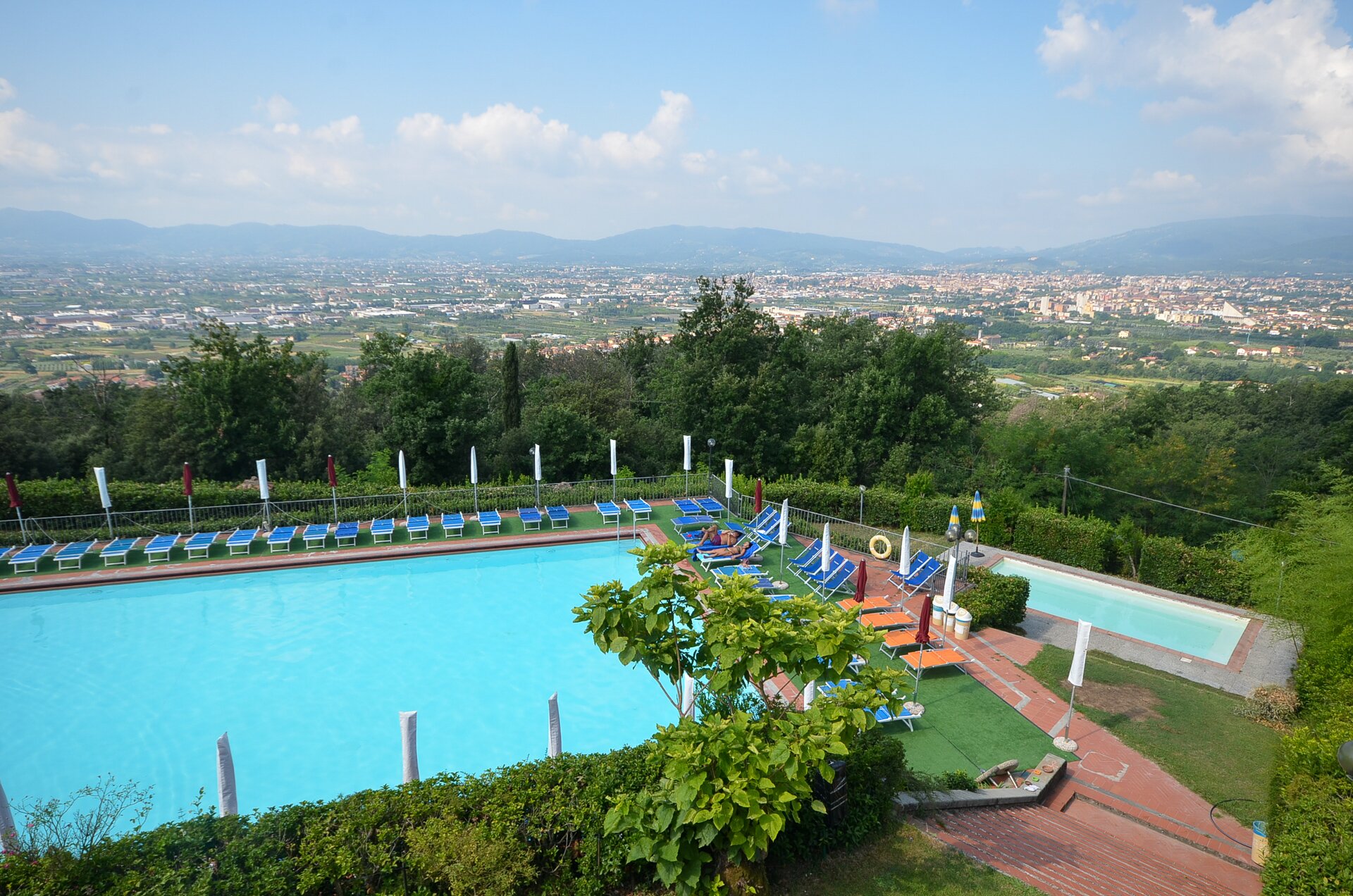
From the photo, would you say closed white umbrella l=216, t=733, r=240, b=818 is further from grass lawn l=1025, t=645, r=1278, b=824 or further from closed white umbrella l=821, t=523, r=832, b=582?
grass lawn l=1025, t=645, r=1278, b=824

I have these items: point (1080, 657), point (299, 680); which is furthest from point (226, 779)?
point (1080, 657)

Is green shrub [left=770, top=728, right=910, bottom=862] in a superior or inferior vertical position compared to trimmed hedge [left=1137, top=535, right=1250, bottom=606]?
superior

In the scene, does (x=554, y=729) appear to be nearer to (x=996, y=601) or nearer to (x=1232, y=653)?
(x=996, y=601)

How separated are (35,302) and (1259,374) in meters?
111

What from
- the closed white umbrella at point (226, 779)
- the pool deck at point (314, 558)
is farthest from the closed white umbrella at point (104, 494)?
the closed white umbrella at point (226, 779)

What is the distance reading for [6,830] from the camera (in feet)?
17.5

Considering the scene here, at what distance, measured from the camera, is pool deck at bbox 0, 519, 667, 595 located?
12.9 meters

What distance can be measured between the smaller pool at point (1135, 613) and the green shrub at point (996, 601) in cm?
71

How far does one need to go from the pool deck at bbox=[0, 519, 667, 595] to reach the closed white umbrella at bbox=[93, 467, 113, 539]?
4.62 ft

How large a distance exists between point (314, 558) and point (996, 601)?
42.7ft

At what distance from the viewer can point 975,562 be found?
14.4m

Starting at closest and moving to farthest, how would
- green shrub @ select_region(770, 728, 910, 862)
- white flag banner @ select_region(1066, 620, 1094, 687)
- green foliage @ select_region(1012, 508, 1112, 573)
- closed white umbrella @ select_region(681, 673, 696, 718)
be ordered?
green shrub @ select_region(770, 728, 910, 862) → closed white umbrella @ select_region(681, 673, 696, 718) → white flag banner @ select_region(1066, 620, 1094, 687) → green foliage @ select_region(1012, 508, 1112, 573)

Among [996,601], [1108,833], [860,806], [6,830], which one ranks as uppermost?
[6,830]

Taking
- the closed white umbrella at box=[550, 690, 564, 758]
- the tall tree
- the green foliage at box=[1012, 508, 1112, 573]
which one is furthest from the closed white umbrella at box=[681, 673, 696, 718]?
the tall tree
